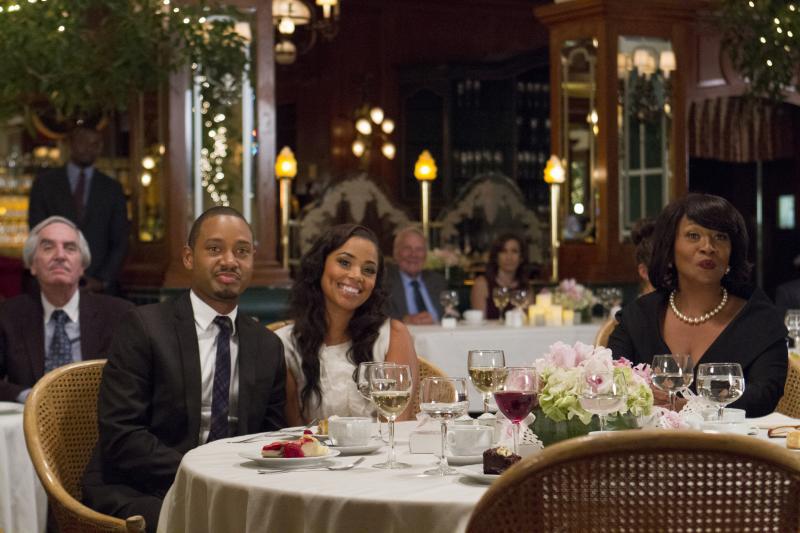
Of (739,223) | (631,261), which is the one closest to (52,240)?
(739,223)

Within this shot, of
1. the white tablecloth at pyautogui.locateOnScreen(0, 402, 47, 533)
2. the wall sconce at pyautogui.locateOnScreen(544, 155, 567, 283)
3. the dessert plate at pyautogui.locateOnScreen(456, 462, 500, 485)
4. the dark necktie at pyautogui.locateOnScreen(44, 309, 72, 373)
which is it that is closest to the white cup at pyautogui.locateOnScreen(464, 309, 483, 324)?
the wall sconce at pyautogui.locateOnScreen(544, 155, 567, 283)

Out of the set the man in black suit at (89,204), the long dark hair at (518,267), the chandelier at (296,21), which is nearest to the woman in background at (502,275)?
the long dark hair at (518,267)

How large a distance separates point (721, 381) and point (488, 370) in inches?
20.9

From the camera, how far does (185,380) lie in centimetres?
346

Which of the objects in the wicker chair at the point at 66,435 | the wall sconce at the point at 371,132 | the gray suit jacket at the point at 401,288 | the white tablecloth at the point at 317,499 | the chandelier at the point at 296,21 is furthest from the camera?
the wall sconce at the point at 371,132

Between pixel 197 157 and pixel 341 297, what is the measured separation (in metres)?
3.94

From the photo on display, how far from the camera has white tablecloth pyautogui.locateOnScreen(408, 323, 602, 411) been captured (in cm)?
679

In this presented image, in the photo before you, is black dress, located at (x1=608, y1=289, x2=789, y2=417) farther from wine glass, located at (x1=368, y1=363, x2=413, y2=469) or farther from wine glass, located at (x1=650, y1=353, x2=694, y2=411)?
wine glass, located at (x1=368, y1=363, x2=413, y2=469)

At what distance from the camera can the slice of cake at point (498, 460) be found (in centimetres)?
246

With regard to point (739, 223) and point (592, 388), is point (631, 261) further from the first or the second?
point (592, 388)

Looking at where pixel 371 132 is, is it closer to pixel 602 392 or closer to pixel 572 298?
pixel 572 298

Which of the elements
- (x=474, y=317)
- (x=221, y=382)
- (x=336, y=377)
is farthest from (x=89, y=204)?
(x=221, y=382)

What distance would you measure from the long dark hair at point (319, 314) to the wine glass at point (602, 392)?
1.28m

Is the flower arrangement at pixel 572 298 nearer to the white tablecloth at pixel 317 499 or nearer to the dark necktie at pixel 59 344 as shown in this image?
the dark necktie at pixel 59 344
